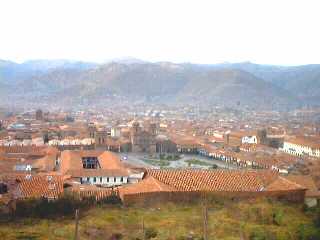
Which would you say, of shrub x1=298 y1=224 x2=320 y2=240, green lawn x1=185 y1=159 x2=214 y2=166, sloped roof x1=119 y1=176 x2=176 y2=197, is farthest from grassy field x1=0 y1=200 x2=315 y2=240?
green lawn x1=185 y1=159 x2=214 y2=166

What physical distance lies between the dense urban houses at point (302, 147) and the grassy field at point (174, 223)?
41.3m

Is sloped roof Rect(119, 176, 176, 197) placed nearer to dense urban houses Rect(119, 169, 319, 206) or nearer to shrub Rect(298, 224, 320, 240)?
dense urban houses Rect(119, 169, 319, 206)

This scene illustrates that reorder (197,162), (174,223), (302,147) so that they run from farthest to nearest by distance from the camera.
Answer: (302,147) → (197,162) → (174,223)


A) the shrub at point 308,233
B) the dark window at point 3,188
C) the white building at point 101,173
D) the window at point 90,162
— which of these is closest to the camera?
the shrub at point 308,233

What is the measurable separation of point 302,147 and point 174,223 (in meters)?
49.0

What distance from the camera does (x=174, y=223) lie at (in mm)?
21578

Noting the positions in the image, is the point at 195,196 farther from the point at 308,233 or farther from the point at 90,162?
the point at 90,162

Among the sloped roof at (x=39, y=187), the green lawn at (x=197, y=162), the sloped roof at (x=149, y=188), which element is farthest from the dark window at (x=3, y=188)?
the green lawn at (x=197, y=162)

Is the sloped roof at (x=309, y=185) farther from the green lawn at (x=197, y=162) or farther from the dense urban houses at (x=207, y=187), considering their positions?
the green lawn at (x=197, y=162)

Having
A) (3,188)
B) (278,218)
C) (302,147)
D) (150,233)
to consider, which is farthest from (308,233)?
(302,147)

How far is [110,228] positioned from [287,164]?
116 ft

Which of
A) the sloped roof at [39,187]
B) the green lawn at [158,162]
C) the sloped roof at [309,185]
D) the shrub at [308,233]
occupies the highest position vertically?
the sloped roof at [39,187]

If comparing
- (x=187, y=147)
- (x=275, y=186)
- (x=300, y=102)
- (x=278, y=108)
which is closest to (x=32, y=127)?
(x=187, y=147)

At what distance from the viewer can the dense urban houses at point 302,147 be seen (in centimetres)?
6553
